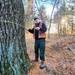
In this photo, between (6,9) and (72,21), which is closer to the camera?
(6,9)

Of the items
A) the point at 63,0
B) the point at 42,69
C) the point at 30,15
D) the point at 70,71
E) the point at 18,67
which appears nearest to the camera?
the point at 18,67

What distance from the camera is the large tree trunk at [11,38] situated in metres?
3.84

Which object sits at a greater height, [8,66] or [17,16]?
[17,16]

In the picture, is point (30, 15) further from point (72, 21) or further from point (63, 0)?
point (72, 21)

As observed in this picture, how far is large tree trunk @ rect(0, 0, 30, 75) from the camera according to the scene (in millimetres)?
3836

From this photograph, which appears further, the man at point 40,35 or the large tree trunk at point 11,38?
the man at point 40,35

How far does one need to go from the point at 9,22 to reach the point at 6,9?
1.01ft

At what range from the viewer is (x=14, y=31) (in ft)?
13.3

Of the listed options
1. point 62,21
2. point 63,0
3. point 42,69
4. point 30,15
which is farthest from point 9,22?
point 62,21

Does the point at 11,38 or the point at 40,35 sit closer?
the point at 11,38

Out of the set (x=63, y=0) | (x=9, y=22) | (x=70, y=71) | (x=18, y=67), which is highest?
(x=63, y=0)

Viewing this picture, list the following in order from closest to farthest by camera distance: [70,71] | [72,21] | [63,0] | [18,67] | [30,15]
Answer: [18,67] < [70,71] < [63,0] < [30,15] < [72,21]

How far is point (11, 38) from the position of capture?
13.0 feet

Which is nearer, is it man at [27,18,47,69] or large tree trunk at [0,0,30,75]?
large tree trunk at [0,0,30,75]
